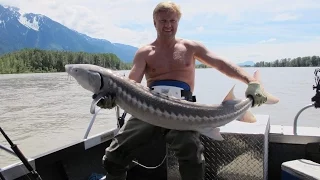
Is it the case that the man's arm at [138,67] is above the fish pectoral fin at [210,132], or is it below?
above

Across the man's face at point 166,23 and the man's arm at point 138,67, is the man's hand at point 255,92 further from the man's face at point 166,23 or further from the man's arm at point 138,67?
the man's arm at point 138,67

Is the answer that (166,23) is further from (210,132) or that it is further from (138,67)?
(210,132)

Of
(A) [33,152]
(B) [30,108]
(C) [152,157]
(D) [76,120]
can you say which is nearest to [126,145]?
(C) [152,157]

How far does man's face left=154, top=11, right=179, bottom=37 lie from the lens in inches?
125

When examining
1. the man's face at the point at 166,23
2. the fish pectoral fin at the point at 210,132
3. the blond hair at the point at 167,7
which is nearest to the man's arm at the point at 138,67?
the man's face at the point at 166,23

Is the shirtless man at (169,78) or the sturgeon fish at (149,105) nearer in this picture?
the sturgeon fish at (149,105)

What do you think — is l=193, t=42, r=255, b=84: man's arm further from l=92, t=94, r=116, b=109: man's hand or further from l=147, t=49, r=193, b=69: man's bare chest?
l=92, t=94, r=116, b=109: man's hand

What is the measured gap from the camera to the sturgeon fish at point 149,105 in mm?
2498

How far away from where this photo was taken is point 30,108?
2436cm

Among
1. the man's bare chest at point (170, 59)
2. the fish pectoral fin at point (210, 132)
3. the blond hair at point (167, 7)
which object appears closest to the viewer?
the fish pectoral fin at point (210, 132)

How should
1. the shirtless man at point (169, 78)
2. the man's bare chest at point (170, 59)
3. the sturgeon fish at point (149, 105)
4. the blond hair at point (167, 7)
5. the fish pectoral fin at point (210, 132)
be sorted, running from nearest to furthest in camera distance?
the sturgeon fish at point (149, 105) → the fish pectoral fin at point (210, 132) → the shirtless man at point (169, 78) → the blond hair at point (167, 7) → the man's bare chest at point (170, 59)

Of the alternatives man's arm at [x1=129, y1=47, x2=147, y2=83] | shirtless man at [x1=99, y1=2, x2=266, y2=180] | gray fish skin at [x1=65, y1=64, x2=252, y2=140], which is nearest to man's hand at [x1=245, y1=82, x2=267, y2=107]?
shirtless man at [x1=99, y1=2, x2=266, y2=180]

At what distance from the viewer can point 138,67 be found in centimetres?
332

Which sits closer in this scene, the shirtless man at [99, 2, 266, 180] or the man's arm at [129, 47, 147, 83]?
the shirtless man at [99, 2, 266, 180]
